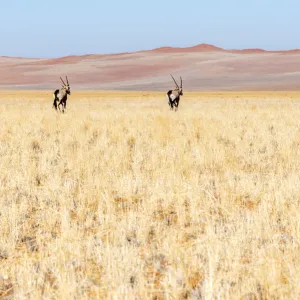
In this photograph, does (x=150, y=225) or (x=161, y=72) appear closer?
(x=150, y=225)

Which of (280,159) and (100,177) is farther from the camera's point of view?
(280,159)

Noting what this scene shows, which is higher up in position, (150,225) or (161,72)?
(161,72)

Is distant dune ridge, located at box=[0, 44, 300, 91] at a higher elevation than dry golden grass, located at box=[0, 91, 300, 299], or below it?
higher

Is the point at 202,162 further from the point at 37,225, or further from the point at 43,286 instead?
the point at 43,286

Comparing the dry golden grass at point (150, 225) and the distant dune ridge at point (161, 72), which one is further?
the distant dune ridge at point (161, 72)

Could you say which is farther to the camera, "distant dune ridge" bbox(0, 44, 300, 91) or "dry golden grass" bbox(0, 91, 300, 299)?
"distant dune ridge" bbox(0, 44, 300, 91)

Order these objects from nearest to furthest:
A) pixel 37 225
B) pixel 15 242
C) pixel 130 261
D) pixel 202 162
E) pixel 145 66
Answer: pixel 130 261
pixel 15 242
pixel 37 225
pixel 202 162
pixel 145 66

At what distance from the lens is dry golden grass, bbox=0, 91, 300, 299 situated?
4004 mm

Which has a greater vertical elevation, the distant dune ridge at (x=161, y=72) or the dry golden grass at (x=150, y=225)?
the distant dune ridge at (x=161, y=72)

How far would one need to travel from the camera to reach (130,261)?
14.4 feet

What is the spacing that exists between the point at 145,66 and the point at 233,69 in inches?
1139

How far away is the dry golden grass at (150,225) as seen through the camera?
4004 millimetres

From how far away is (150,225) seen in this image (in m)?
5.62

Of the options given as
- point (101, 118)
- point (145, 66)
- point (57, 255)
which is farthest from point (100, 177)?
point (145, 66)
